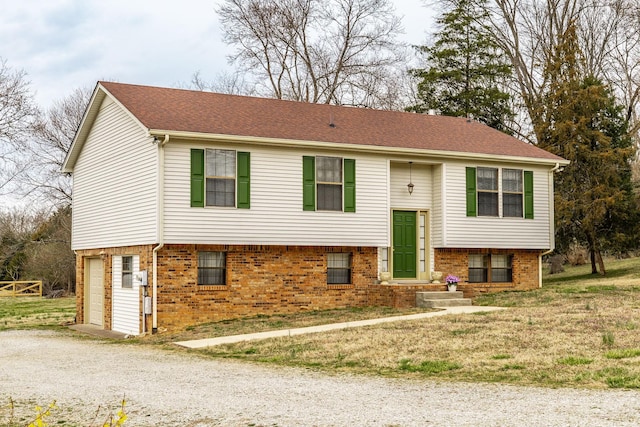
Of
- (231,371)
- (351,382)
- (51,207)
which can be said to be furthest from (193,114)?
(51,207)

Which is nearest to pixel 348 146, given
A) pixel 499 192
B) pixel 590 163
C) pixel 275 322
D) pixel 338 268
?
pixel 338 268

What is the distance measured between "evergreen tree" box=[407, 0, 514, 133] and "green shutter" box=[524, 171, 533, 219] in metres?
13.7

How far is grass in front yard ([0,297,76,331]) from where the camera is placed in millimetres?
22875

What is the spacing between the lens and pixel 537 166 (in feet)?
75.4

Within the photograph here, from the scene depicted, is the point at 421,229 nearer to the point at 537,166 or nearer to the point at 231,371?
the point at 537,166

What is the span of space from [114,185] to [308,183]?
5.06 meters

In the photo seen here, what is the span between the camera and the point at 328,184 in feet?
66.1

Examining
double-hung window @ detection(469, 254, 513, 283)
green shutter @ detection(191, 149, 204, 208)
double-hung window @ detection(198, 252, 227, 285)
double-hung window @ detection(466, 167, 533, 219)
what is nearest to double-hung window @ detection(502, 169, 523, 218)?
double-hung window @ detection(466, 167, 533, 219)

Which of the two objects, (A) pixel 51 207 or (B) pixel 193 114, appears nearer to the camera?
(B) pixel 193 114

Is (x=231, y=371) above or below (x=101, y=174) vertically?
below

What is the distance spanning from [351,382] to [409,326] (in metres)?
5.28

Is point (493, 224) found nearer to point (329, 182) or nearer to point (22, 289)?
point (329, 182)

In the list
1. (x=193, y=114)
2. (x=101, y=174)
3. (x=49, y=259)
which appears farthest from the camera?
(x=49, y=259)

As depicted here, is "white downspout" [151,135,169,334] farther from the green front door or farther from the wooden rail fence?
the wooden rail fence
